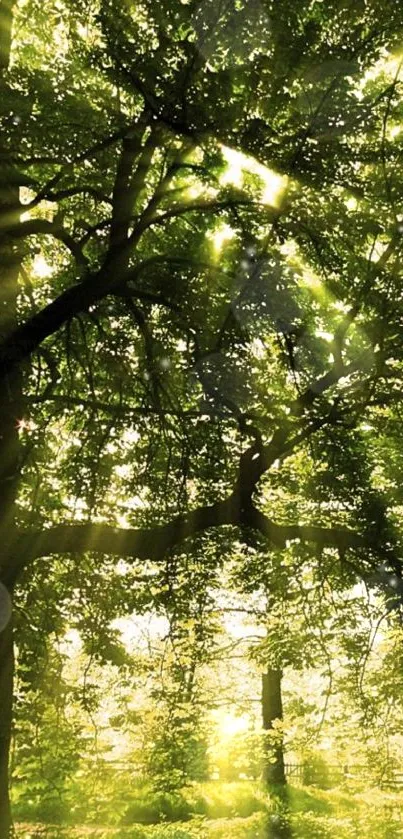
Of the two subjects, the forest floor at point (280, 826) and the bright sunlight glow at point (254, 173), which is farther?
the forest floor at point (280, 826)

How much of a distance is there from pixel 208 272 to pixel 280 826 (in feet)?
40.3

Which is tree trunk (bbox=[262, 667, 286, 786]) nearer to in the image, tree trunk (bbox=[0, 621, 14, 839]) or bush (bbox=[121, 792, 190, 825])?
bush (bbox=[121, 792, 190, 825])

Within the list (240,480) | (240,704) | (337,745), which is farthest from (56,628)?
(240,704)

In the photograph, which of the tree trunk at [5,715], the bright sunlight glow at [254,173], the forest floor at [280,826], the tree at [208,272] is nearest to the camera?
the tree at [208,272]

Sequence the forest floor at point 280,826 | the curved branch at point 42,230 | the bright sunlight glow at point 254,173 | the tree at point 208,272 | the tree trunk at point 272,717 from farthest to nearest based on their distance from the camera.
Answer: the tree trunk at point 272,717 < the forest floor at point 280,826 < the curved branch at point 42,230 < the bright sunlight glow at point 254,173 < the tree at point 208,272

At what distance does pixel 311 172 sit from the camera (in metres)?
5.55

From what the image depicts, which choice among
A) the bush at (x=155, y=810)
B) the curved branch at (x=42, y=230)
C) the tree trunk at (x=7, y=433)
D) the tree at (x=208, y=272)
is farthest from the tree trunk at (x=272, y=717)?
the curved branch at (x=42, y=230)

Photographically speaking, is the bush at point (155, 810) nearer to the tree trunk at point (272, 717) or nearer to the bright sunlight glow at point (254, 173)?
the tree trunk at point (272, 717)

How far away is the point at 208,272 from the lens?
7.65 metres

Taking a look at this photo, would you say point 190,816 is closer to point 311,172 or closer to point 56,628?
point 56,628

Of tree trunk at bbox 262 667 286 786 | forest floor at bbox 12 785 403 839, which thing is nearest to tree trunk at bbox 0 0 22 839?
forest floor at bbox 12 785 403 839

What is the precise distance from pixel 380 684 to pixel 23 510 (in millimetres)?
7389

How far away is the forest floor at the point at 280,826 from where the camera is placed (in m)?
13.9

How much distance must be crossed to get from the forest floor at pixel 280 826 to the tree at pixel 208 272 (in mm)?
7204
